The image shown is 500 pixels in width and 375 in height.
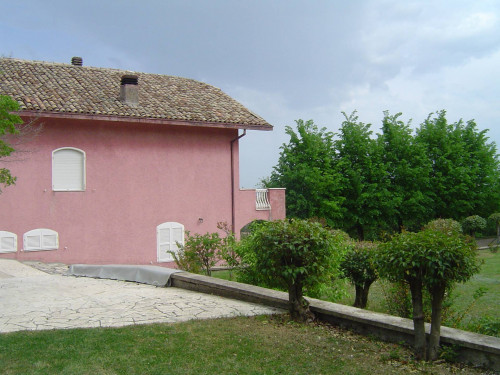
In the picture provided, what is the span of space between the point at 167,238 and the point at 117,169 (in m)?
3.14

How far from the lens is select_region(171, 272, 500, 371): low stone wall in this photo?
4945 mm

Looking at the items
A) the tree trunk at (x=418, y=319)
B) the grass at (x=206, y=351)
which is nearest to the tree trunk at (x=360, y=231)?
the grass at (x=206, y=351)

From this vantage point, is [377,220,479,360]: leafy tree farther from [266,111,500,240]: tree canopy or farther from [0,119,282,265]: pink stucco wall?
[266,111,500,240]: tree canopy

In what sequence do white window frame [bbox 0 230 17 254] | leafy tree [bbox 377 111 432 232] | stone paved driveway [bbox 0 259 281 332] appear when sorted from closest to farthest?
stone paved driveway [bbox 0 259 281 332]
white window frame [bbox 0 230 17 254]
leafy tree [bbox 377 111 432 232]

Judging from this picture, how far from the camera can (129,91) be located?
58.4 ft

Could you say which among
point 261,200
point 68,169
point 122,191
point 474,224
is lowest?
point 474,224

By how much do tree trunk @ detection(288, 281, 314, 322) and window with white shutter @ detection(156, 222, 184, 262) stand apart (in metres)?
11.9

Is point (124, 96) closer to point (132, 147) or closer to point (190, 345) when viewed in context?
point (132, 147)

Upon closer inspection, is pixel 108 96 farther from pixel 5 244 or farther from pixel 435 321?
pixel 435 321

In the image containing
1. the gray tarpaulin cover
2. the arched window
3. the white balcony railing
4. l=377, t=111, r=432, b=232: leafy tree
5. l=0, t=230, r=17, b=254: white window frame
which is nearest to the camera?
the gray tarpaulin cover

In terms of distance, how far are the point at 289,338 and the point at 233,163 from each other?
14059 millimetres

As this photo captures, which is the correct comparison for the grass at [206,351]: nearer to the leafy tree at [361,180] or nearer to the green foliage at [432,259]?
the green foliage at [432,259]

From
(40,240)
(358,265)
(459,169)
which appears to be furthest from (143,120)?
(459,169)

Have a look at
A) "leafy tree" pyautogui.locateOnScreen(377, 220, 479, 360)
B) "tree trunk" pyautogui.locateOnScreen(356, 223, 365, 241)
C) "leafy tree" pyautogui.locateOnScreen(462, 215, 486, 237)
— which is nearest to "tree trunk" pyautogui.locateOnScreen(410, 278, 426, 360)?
"leafy tree" pyautogui.locateOnScreen(377, 220, 479, 360)
